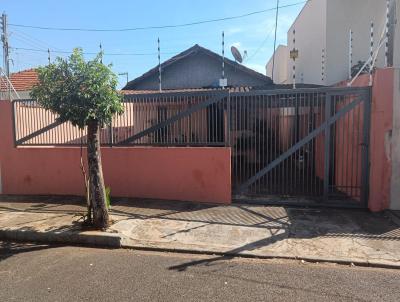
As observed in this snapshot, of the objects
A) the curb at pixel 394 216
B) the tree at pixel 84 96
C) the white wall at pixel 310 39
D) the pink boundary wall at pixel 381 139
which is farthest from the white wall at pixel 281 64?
the tree at pixel 84 96

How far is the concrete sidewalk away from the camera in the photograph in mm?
5164

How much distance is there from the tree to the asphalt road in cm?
109

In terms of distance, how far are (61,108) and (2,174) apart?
4294mm

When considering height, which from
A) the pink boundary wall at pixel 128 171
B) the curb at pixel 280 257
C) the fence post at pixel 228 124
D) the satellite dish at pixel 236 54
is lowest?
the curb at pixel 280 257

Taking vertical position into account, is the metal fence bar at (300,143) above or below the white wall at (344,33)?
below

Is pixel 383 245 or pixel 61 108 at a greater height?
pixel 61 108

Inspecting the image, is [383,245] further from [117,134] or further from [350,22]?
[350,22]

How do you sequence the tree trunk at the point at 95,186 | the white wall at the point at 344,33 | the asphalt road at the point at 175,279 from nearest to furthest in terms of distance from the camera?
the asphalt road at the point at 175,279 → the tree trunk at the point at 95,186 → the white wall at the point at 344,33

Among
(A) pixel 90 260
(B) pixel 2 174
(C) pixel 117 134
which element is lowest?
(A) pixel 90 260

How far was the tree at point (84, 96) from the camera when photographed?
5.65 meters

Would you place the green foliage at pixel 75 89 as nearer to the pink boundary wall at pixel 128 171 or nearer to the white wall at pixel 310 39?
the pink boundary wall at pixel 128 171

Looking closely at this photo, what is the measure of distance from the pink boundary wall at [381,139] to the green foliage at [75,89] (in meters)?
5.12

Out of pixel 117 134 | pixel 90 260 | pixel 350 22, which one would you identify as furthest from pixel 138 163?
pixel 350 22

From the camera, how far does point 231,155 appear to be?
7836 mm
